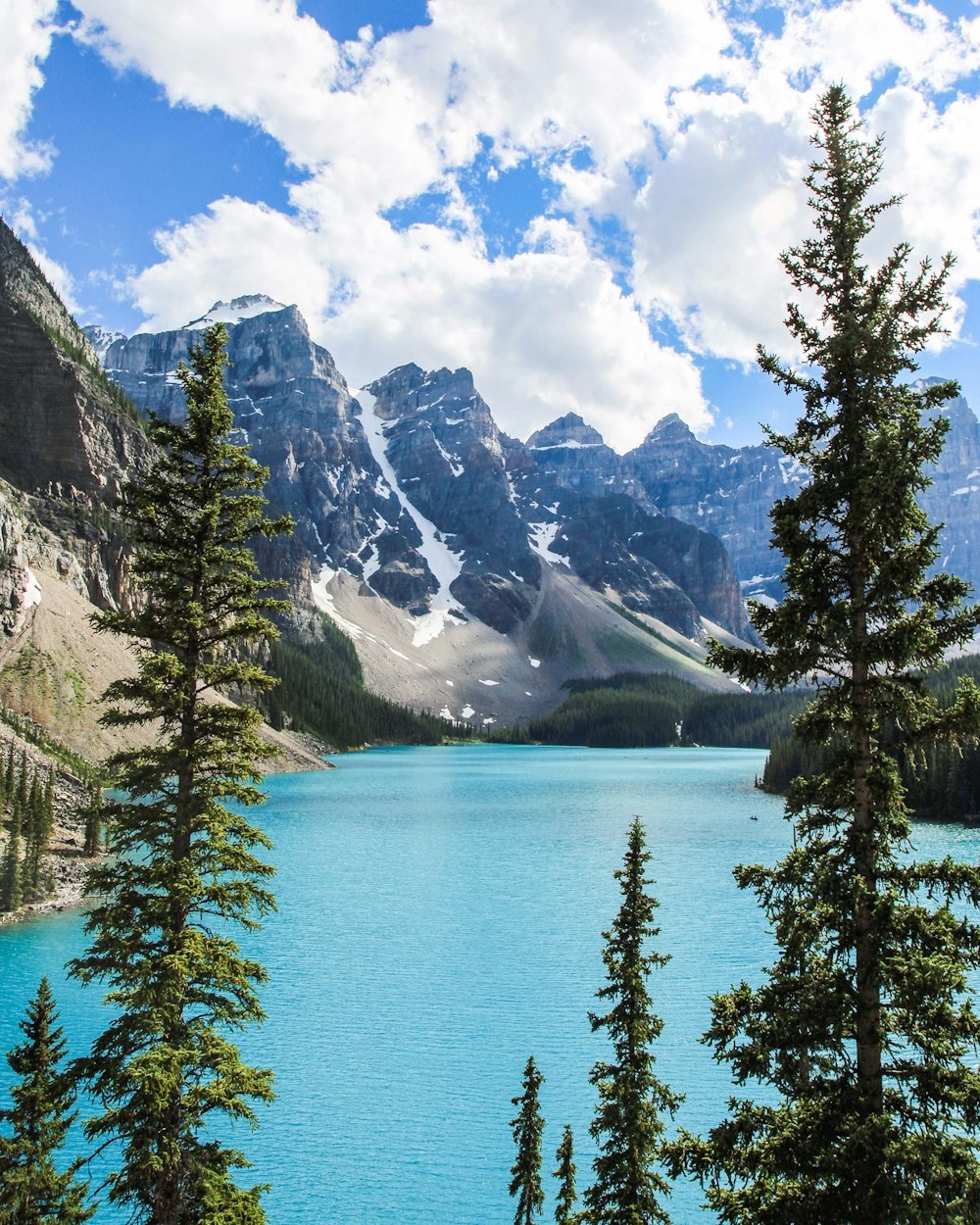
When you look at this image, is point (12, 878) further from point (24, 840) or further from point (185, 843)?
point (185, 843)

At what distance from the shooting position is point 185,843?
1470 cm

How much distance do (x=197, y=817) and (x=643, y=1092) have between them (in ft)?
30.0

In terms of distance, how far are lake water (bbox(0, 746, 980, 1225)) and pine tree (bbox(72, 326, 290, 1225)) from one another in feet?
27.9

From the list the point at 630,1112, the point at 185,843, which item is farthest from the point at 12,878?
the point at 630,1112

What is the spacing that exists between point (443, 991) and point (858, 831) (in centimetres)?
2864

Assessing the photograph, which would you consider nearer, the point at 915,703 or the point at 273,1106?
the point at 915,703

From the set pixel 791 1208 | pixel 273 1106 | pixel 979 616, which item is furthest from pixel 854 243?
pixel 273 1106

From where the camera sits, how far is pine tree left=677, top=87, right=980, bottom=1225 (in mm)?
9305

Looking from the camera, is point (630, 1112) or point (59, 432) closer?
point (630, 1112)

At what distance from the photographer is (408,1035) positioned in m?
29.9

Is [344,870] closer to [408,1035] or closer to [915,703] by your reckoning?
[408,1035]

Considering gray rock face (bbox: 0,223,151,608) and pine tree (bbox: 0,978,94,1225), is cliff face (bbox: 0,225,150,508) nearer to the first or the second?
gray rock face (bbox: 0,223,151,608)

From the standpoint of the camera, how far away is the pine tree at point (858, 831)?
366 inches

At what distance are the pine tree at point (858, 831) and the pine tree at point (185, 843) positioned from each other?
26.3 ft
